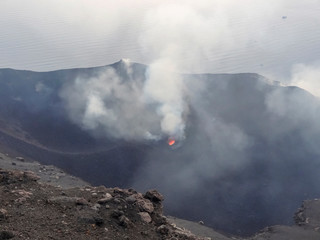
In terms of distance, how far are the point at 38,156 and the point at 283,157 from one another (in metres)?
Result: 17.4

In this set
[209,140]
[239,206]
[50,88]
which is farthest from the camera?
[50,88]

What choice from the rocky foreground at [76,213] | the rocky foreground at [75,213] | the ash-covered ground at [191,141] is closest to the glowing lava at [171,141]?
the ash-covered ground at [191,141]

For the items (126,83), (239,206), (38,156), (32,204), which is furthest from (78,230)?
(126,83)

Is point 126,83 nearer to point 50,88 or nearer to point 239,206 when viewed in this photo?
point 50,88

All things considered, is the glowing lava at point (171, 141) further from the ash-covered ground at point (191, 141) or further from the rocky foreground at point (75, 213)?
the rocky foreground at point (75, 213)

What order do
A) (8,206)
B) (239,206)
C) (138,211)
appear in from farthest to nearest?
(239,206)
(138,211)
(8,206)

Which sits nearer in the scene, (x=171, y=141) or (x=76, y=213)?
(x=76, y=213)

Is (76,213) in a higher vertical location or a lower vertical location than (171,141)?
lower

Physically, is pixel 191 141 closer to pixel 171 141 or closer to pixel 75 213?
pixel 171 141

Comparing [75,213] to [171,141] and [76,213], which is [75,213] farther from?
[171,141]

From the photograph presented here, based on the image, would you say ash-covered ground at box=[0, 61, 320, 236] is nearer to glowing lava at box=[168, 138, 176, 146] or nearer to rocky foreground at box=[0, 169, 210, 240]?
glowing lava at box=[168, 138, 176, 146]

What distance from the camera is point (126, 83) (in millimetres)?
32188

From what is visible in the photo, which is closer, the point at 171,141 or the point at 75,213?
the point at 75,213

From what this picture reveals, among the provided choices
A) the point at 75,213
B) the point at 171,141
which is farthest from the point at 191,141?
the point at 75,213
